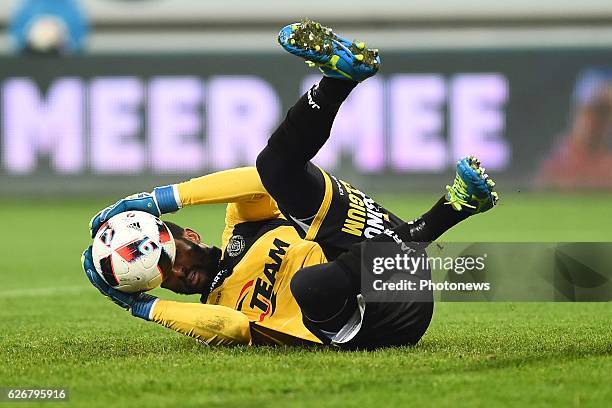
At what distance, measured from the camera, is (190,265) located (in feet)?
18.4

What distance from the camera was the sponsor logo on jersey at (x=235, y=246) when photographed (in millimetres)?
5688

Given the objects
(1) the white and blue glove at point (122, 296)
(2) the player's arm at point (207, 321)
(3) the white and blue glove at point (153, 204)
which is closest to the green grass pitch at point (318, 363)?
(2) the player's arm at point (207, 321)

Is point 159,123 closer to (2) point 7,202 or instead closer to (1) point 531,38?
(2) point 7,202

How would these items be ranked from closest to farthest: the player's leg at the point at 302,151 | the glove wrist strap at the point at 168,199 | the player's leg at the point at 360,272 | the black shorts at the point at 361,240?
the player's leg at the point at 360,272 < the player's leg at the point at 302,151 < the black shorts at the point at 361,240 < the glove wrist strap at the point at 168,199

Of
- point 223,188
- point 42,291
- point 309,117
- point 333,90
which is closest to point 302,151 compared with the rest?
point 309,117

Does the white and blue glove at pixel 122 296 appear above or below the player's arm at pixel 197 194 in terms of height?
below

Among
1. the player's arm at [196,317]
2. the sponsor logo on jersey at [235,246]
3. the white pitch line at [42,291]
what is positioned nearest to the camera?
the player's arm at [196,317]

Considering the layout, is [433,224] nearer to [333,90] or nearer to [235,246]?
[333,90]

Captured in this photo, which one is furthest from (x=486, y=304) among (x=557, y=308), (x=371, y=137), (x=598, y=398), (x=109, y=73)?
(x=109, y=73)

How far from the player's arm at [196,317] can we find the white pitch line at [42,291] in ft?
10.4

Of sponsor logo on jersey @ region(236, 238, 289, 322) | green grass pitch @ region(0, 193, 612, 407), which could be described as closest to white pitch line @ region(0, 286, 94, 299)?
green grass pitch @ region(0, 193, 612, 407)

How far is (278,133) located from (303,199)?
320 millimetres

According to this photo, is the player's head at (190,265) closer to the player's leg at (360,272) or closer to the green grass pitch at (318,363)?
the green grass pitch at (318,363)

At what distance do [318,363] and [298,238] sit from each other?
99 cm
